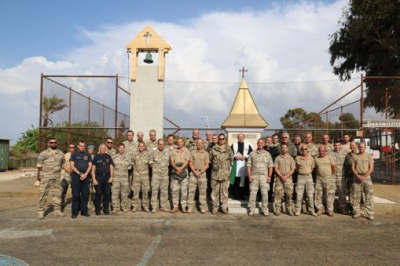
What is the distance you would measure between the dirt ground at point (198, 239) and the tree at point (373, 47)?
6.86 metres

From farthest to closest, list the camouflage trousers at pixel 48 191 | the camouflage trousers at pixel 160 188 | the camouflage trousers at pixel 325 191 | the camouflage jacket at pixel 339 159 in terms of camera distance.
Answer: the camouflage jacket at pixel 339 159, the camouflage trousers at pixel 160 188, the camouflage trousers at pixel 325 191, the camouflage trousers at pixel 48 191

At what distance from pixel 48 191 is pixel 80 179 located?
0.75m

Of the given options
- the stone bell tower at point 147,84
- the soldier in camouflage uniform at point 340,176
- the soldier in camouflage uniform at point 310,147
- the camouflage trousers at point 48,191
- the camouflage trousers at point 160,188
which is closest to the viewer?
the camouflage trousers at point 48,191

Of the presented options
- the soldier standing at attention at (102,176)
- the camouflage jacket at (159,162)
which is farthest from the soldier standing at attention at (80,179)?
the camouflage jacket at (159,162)

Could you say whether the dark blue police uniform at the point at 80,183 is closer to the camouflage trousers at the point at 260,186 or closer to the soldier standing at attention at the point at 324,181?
the camouflage trousers at the point at 260,186

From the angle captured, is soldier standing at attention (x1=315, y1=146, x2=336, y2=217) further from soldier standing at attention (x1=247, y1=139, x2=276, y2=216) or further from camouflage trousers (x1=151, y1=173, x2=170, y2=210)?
camouflage trousers (x1=151, y1=173, x2=170, y2=210)

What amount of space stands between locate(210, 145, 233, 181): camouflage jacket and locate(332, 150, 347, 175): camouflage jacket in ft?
8.32

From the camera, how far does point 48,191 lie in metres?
7.55

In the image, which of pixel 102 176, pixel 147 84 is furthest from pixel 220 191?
pixel 147 84

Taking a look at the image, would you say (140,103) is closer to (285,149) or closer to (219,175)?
(219,175)

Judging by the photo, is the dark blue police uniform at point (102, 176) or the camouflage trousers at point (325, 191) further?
the camouflage trousers at point (325, 191)

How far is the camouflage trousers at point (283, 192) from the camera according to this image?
302 inches

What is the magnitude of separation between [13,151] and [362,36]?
26602 millimetres

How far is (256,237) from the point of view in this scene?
5.87 metres
